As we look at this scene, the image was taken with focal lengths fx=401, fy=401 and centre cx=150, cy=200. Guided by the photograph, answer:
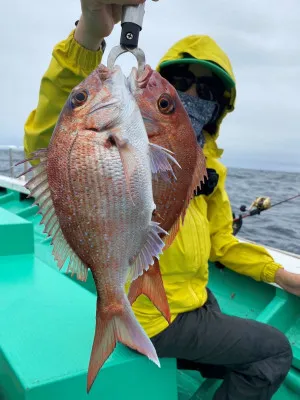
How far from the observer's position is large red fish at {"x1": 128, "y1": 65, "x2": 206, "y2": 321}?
119cm

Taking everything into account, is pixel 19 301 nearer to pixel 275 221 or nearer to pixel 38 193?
pixel 38 193

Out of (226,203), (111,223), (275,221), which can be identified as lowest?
(275,221)

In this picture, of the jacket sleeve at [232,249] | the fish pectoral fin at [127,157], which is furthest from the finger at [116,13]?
the jacket sleeve at [232,249]

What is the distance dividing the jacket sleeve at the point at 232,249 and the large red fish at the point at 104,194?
1360 millimetres

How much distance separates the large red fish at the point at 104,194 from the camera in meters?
1.07

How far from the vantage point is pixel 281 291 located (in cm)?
306

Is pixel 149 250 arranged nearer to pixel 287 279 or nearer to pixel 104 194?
pixel 104 194

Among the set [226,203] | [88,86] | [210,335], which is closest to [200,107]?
[226,203]

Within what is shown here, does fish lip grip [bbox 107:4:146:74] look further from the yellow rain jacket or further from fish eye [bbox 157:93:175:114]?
the yellow rain jacket

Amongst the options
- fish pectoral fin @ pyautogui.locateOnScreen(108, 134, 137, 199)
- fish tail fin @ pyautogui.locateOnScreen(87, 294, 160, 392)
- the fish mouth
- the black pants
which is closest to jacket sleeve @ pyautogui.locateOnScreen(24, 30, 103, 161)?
the fish mouth

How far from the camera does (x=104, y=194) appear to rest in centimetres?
109

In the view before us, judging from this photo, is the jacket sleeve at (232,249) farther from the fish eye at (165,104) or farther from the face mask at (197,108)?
the fish eye at (165,104)

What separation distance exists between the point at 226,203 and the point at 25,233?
143 centimetres

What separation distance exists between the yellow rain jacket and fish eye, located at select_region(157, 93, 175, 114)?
0.41 m
